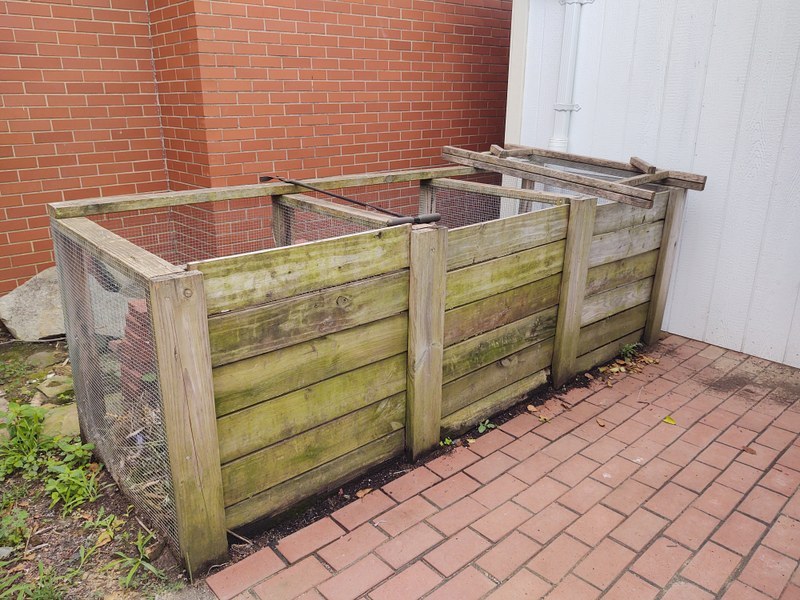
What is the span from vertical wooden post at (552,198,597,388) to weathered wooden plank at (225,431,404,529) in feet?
4.15

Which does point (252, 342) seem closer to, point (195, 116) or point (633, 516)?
point (633, 516)

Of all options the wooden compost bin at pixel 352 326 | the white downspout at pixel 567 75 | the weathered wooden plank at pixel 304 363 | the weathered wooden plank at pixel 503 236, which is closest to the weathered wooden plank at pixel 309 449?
the wooden compost bin at pixel 352 326

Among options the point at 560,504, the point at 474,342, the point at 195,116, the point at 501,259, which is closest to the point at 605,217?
the point at 501,259

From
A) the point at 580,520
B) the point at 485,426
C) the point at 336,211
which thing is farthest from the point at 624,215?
the point at 580,520

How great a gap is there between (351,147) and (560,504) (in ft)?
11.2

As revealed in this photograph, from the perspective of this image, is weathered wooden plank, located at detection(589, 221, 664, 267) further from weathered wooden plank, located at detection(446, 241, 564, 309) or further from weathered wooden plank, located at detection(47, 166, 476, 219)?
weathered wooden plank, located at detection(47, 166, 476, 219)

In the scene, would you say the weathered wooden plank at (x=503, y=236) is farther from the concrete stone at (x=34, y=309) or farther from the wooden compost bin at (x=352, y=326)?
the concrete stone at (x=34, y=309)

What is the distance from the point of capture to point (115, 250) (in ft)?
7.30

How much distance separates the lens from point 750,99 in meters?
3.99

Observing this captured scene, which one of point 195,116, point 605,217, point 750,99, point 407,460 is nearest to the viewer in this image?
point 407,460

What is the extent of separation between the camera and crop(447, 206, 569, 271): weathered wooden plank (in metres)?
2.93

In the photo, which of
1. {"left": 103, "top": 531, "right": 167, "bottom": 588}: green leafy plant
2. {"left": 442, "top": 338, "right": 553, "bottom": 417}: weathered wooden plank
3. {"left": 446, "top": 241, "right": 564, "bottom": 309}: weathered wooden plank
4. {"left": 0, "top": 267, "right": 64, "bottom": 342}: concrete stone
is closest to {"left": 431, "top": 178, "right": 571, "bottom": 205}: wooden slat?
{"left": 446, "top": 241, "right": 564, "bottom": 309}: weathered wooden plank

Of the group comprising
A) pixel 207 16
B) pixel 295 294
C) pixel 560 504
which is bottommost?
pixel 560 504

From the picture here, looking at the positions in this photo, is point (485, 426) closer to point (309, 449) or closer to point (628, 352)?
point (309, 449)
